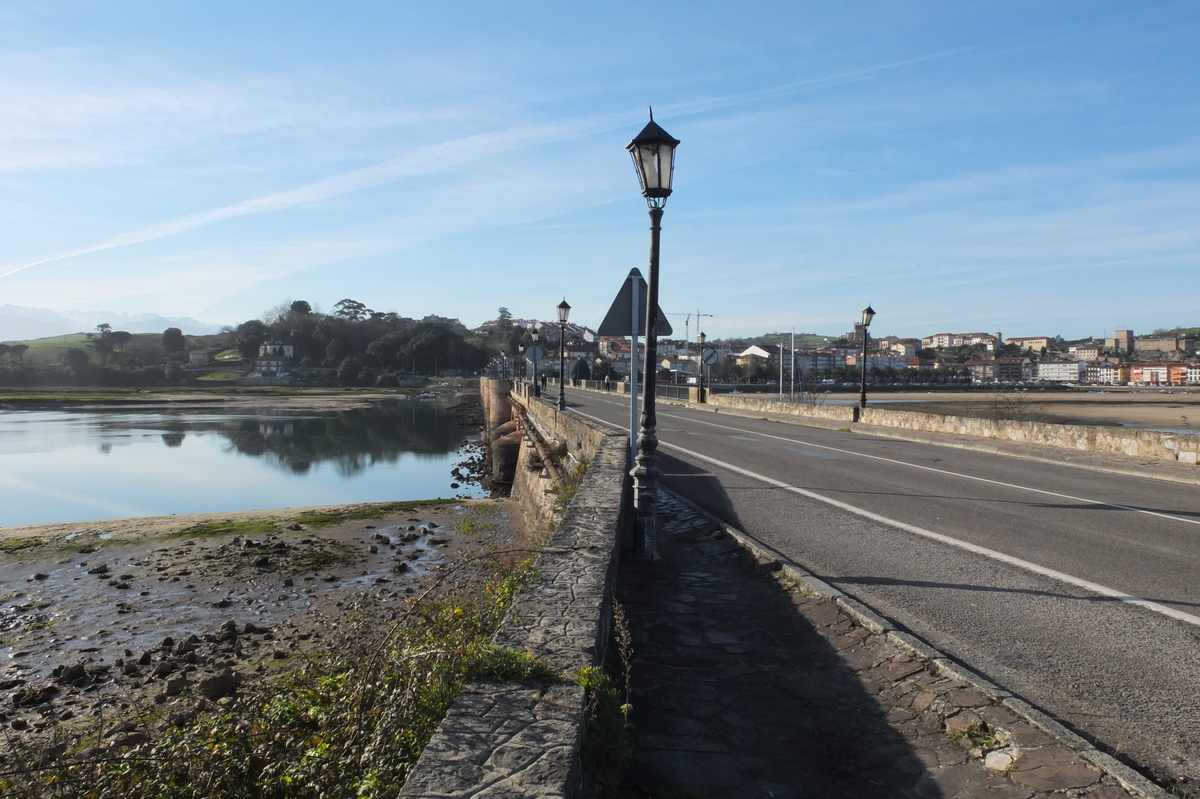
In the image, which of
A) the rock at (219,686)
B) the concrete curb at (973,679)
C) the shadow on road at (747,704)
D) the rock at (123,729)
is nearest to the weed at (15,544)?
the rock at (219,686)

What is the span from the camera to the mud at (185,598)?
29.1 ft

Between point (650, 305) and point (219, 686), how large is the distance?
234 inches

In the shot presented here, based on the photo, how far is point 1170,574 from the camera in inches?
245

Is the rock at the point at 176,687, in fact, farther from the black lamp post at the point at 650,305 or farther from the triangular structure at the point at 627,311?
the triangular structure at the point at 627,311

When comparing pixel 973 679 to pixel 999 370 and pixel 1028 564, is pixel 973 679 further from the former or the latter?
pixel 999 370

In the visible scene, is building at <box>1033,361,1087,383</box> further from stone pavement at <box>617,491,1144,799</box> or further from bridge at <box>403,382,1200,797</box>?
stone pavement at <box>617,491,1144,799</box>

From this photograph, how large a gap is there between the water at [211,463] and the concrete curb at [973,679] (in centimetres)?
2538

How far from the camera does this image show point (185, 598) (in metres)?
13.2

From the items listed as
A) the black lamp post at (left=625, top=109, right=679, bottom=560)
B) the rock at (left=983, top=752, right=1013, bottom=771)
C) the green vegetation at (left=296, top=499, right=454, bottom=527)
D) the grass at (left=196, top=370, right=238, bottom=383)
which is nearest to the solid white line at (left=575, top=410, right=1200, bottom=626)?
the rock at (left=983, top=752, right=1013, bottom=771)

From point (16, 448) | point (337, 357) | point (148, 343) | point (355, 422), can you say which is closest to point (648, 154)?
point (16, 448)

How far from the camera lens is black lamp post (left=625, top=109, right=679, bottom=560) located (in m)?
7.09

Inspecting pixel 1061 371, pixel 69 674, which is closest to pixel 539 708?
pixel 69 674

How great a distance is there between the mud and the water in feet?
27.6

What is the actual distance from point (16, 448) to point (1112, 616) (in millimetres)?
55411
